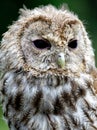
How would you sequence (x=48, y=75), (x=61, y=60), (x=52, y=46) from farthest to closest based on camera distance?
(x=48, y=75)
(x=52, y=46)
(x=61, y=60)

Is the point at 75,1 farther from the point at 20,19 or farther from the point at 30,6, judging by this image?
the point at 20,19

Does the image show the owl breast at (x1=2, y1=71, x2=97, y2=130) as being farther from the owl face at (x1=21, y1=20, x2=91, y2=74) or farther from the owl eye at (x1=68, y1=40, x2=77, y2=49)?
the owl eye at (x1=68, y1=40, x2=77, y2=49)

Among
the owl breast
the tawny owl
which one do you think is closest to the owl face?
the tawny owl

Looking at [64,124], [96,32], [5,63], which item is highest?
[96,32]

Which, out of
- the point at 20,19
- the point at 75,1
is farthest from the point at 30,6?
the point at 20,19

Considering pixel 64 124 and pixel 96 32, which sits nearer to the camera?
pixel 64 124

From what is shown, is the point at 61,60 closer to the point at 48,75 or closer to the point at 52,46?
the point at 52,46

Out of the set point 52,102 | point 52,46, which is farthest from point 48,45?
point 52,102
